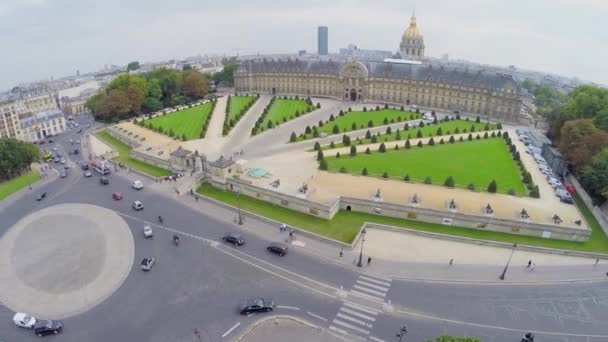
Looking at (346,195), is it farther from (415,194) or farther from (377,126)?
(377,126)

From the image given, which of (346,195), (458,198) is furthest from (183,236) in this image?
(458,198)

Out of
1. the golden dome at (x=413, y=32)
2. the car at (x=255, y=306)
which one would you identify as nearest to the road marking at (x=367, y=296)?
the car at (x=255, y=306)

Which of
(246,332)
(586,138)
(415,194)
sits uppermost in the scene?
(586,138)

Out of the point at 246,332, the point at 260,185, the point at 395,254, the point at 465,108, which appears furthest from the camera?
the point at 465,108

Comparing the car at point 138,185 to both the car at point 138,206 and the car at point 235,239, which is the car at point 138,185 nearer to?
the car at point 138,206

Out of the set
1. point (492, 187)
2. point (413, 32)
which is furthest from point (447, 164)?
point (413, 32)
